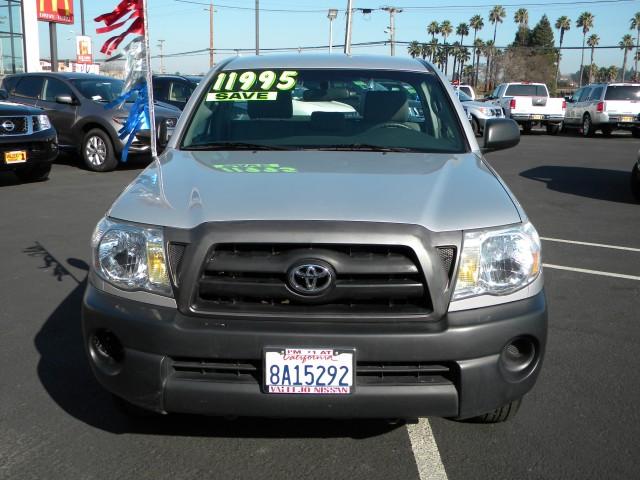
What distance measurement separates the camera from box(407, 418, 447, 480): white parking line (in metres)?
2.81

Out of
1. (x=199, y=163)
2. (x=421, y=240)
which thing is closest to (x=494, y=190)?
(x=421, y=240)

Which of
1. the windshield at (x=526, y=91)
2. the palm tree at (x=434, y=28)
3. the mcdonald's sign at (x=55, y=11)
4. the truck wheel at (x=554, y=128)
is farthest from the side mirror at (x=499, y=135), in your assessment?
the palm tree at (x=434, y=28)

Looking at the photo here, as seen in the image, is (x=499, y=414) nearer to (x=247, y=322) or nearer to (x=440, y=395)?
(x=440, y=395)

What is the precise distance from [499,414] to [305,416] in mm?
1045

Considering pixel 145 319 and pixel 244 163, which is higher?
pixel 244 163

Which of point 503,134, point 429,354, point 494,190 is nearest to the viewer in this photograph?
point 429,354

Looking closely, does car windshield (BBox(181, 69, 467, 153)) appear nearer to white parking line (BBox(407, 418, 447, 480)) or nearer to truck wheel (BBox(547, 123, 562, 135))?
white parking line (BBox(407, 418, 447, 480))

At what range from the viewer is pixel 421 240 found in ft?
8.22

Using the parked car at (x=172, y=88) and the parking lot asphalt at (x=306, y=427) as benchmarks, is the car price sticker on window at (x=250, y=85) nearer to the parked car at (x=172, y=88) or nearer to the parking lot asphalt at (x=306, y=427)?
the parking lot asphalt at (x=306, y=427)

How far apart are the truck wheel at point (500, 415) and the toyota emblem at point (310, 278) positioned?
1133 mm

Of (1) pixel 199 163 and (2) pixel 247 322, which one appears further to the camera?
(1) pixel 199 163

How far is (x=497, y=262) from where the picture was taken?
2666 mm

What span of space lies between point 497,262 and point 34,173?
1003 centimetres

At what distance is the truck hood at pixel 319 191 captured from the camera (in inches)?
103
